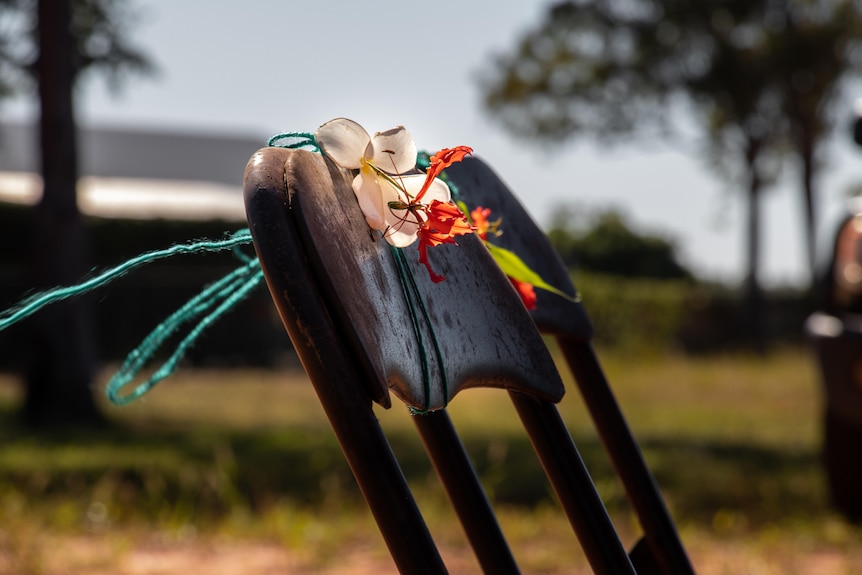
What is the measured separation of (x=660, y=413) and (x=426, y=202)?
8915mm

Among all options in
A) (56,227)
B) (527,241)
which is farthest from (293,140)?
(56,227)

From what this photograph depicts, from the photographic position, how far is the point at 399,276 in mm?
903

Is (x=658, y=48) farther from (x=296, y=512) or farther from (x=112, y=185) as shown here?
(x=296, y=512)

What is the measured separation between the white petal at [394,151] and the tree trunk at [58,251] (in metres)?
A: 7.74

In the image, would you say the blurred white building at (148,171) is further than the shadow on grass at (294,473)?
Yes

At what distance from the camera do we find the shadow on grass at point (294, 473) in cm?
Answer: 490

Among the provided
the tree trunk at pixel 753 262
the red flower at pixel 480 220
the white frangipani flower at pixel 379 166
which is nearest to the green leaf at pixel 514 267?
the red flower at pixel 480 220

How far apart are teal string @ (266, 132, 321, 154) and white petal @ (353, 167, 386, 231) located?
0.05 metres

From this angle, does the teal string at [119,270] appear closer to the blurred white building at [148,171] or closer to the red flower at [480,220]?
the red flower at [480,220]

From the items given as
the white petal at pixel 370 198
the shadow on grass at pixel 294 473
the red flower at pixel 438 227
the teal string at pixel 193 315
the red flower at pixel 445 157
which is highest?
the red flower at pixel 445 157

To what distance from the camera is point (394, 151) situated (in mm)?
915

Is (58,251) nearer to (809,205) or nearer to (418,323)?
(418,323)

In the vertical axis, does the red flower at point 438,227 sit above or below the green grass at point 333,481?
above

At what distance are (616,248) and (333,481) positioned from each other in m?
18.2
